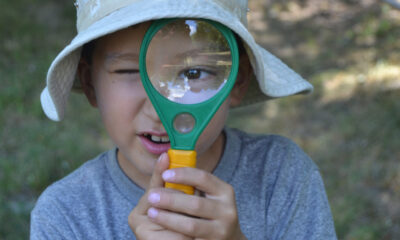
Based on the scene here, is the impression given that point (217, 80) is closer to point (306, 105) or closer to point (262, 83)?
point (262, 83)

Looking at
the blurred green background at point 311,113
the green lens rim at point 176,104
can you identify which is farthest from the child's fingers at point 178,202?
the blurred green background at point 311,113

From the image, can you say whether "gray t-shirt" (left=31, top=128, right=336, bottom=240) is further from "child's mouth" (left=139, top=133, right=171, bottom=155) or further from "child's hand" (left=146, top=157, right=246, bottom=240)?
"child's hand" (left=146, top=157, right=246, bottom=240)

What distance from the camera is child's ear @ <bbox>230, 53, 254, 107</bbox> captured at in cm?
175

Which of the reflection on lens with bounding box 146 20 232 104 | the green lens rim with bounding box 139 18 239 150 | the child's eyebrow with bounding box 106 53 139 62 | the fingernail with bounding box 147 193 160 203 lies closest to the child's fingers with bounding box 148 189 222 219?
the fingernail with bounding box 147 193 160 203

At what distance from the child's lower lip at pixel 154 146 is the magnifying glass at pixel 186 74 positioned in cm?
24

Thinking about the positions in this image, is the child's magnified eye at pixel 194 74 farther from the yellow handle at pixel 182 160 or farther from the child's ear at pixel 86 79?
the child's ear at pixel 86 79

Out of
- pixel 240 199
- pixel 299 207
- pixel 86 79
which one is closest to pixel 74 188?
pixel 86 79

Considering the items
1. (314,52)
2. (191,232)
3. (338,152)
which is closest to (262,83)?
(191,232)

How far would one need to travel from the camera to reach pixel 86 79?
5.86 feet

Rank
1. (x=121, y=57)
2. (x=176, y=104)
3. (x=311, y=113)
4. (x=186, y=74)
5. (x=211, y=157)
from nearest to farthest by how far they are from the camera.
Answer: (x=176, y=104) < (x=186, y=74) < (x=121, y=57) < (x=211, y=157) < (x=311, y=113)

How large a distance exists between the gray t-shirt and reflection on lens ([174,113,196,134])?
1.87 feet

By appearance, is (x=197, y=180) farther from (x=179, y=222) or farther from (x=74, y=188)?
(x=74, y=188)

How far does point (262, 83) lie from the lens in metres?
1.57

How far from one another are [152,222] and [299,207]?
0.71m
